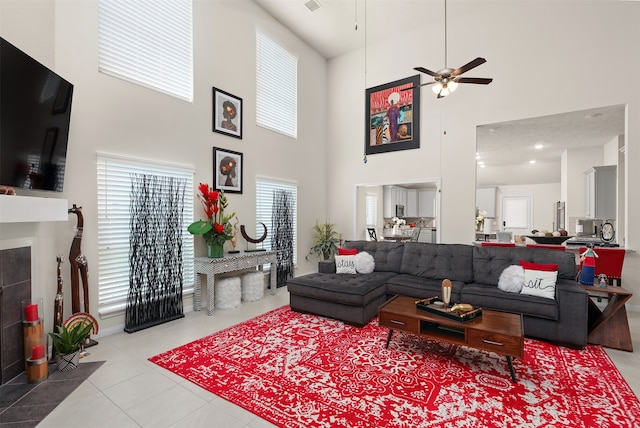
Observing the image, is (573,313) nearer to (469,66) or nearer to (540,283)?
(540,283)

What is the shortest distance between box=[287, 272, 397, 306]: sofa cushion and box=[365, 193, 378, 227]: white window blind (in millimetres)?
3489

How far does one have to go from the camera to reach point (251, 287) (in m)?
4.77

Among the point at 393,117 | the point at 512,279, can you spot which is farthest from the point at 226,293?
the point at 393,117

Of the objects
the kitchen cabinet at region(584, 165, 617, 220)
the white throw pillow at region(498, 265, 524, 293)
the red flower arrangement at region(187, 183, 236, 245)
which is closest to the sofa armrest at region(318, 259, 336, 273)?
the red flower arrangement at region(187, 183, 236, 245)

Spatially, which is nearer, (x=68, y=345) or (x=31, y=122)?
(x=31, y=122)

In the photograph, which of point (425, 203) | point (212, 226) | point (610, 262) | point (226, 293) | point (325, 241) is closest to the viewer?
point (610, 262)

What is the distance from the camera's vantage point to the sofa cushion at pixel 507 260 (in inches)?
140

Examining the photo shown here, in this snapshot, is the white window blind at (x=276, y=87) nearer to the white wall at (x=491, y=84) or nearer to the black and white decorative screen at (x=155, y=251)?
the white wall at (x=491, y=84)

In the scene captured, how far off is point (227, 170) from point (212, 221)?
0.90m

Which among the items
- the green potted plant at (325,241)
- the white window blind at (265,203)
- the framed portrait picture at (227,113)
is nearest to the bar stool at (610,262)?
the green potted plant at (325,241)

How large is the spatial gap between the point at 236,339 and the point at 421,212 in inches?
299

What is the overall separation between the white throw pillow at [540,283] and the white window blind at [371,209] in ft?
14.3

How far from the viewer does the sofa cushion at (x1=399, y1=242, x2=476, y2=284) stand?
4102mm

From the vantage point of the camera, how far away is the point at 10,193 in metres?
2.15
